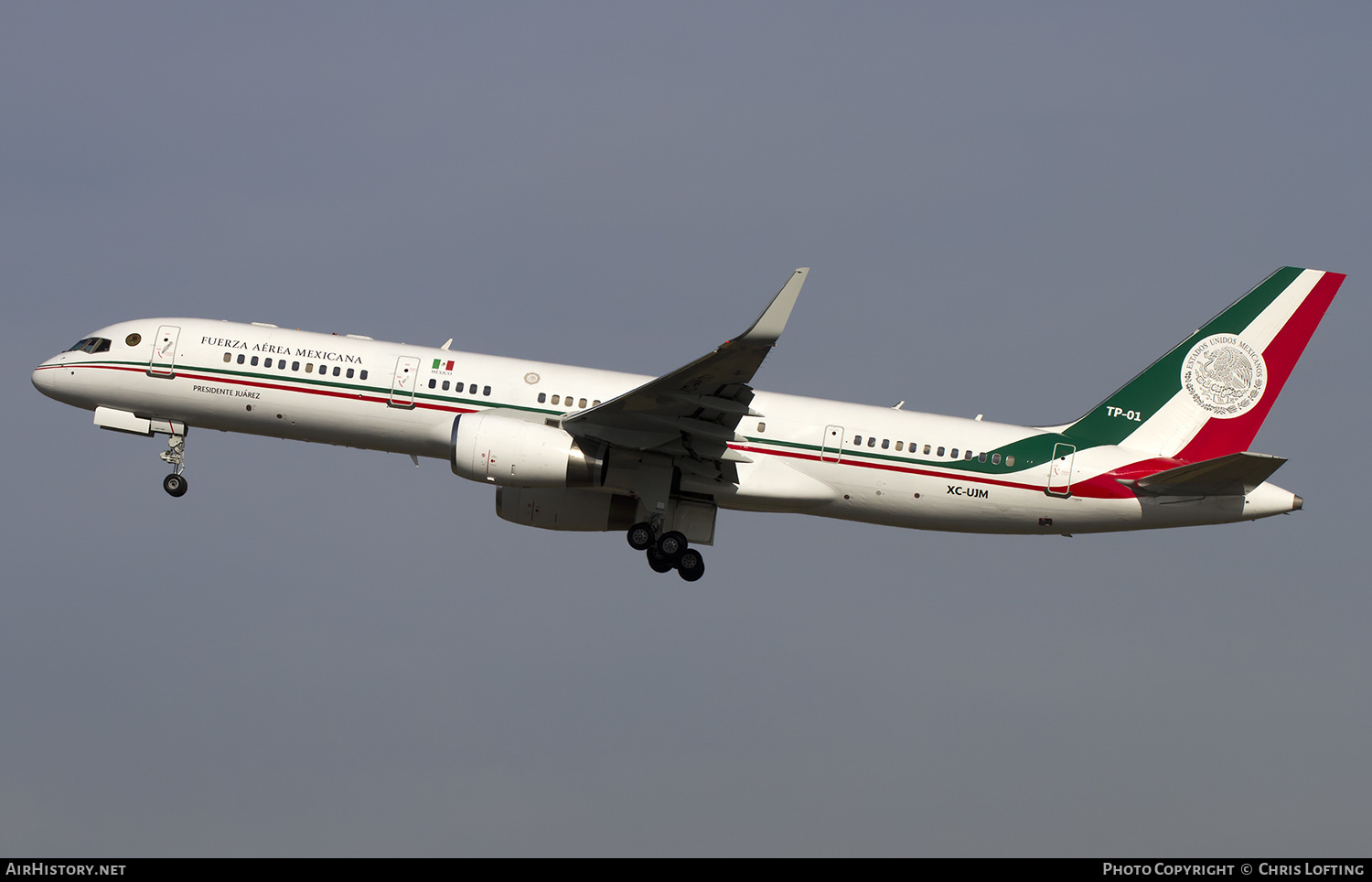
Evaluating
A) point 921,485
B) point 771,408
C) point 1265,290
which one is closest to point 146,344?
point 771,408

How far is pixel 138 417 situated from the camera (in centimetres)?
3800

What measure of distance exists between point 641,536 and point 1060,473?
11.1 metres

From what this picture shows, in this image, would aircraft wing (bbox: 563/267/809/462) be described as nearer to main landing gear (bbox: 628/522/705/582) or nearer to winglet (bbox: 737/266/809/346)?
winglet (bbox: 737/266/809/346)

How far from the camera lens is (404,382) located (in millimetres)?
36188

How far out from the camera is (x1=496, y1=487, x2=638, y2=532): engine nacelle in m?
39.3

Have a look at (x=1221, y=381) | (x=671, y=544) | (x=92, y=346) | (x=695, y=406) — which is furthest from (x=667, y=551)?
(x=92, y=346)

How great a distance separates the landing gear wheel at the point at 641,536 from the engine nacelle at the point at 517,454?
252cm

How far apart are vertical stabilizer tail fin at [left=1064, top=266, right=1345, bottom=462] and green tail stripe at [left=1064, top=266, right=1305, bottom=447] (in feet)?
0.08


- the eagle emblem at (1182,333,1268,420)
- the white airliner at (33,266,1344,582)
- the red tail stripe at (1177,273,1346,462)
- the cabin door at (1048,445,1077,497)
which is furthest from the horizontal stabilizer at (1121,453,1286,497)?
the eagle emblem at (1182,333,1268,420)

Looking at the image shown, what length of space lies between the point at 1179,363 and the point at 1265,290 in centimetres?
331

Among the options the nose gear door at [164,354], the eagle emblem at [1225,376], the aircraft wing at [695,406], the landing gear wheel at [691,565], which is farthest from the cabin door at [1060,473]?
the nose gear door at [164,354]

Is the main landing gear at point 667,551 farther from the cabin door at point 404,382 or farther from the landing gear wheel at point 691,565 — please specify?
the cabin door at point 404,382

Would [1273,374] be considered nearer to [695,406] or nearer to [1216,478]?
[1216,478]

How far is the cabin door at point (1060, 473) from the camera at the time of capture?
119 ft
